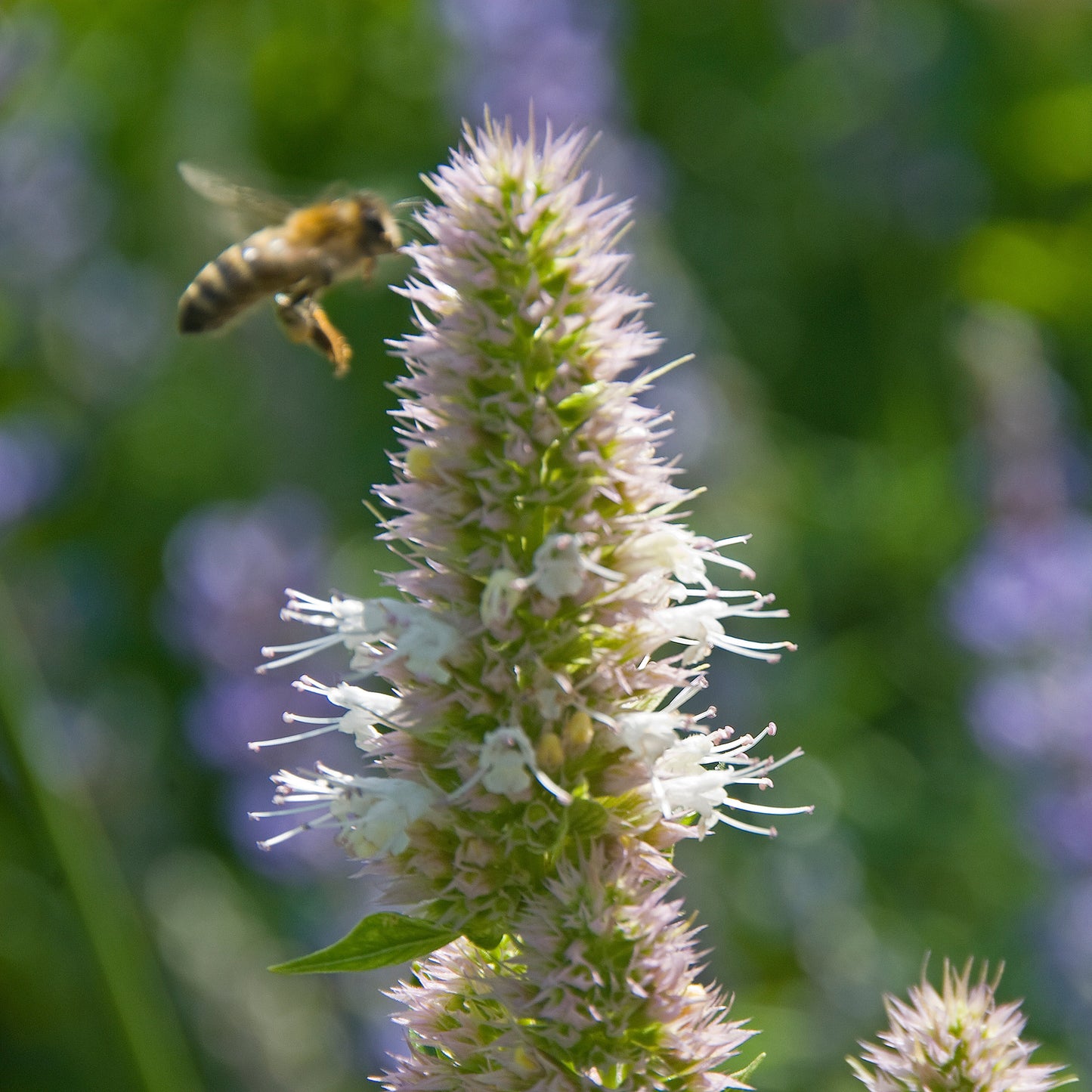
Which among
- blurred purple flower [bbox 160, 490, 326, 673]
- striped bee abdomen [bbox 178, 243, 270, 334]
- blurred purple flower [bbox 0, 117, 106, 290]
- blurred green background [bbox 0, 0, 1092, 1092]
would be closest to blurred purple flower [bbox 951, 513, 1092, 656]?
blurred green background [bbox 0, 0, 1092, 1092]

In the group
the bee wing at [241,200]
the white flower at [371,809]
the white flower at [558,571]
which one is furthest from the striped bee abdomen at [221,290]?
the white flower at [558,571]

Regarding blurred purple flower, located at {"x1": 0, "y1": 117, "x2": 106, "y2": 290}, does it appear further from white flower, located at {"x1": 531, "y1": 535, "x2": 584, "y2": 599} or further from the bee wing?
white flower, located at {"x1": 531, "y1": 535, "x2": 584, "y2": 599}

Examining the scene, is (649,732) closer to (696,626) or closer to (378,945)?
(696,626)

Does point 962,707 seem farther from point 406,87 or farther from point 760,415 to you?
point 406,87

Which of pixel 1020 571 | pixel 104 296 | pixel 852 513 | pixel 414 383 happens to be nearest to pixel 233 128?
pixel 104 296

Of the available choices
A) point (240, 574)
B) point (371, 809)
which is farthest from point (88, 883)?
point (371, 809)

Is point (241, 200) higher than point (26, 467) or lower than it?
lower
